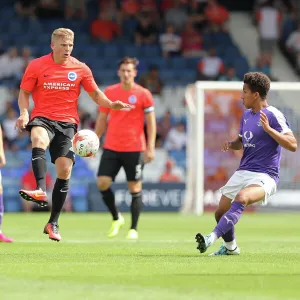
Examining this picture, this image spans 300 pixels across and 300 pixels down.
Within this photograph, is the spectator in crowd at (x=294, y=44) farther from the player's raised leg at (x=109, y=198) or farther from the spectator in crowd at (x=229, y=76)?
the player's raised leg at (x=109, y=198)

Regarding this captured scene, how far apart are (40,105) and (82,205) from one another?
12221mm

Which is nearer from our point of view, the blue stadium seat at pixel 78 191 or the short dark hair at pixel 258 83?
the short dark hair at pixel 258 83

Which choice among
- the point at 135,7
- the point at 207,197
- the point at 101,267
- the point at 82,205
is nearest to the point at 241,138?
the point at 101,267

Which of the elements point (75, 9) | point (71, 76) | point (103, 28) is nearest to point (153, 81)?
point (103, 28)

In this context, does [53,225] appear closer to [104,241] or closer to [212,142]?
[104,241]

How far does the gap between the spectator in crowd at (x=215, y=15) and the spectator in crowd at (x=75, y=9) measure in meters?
3.56

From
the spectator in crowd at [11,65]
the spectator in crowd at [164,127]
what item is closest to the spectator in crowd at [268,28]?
the spectator in crowd at [164,127]

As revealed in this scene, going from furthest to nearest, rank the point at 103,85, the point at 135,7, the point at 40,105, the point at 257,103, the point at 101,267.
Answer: the point at 135,7 < the point at 103,85 < the point at 40,105 < the point at 257,103 < the point at 101,267

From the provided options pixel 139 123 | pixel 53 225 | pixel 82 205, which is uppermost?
pixel 139 123

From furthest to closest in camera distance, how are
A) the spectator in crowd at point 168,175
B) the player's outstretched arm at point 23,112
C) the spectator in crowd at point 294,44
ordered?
1. the spectator in crowd at point 294,44
2. the spectator in crowd at point 168,175
3. the player's outstretched arm at point 23,112

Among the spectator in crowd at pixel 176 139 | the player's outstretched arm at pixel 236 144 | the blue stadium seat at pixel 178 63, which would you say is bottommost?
the spectator in crowd at pixel 176 139

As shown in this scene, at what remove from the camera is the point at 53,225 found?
11.3 meters

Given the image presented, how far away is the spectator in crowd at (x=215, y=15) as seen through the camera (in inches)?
1120

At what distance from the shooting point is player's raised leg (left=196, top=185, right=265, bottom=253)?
30.4 feet
